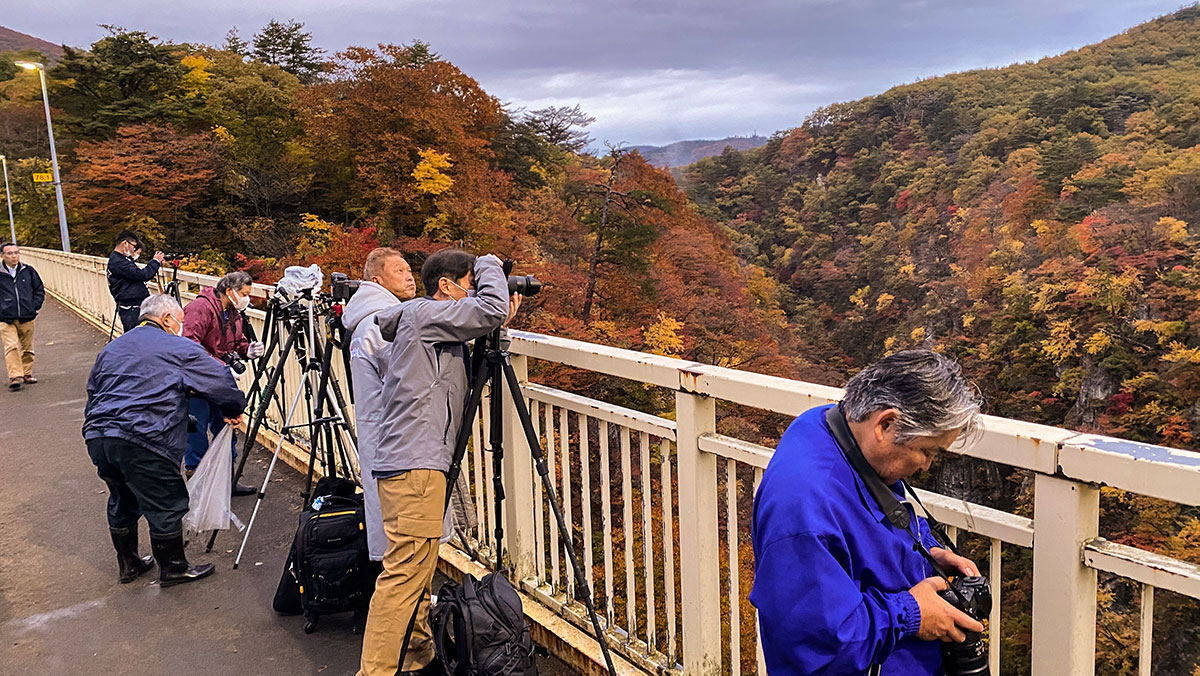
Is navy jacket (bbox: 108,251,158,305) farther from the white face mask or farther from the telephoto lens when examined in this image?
the telephoto lens

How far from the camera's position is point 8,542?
4793mm

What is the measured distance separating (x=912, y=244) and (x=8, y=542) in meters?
64.2

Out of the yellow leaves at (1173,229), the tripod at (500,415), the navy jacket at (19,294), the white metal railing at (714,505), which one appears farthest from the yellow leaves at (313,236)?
the yellow leaves at (1173,229)

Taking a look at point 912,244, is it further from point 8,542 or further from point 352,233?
point 8,542

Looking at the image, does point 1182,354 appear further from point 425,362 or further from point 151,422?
point 151,422

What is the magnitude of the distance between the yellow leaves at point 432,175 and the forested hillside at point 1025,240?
50.1ft

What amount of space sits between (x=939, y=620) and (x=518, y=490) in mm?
2145

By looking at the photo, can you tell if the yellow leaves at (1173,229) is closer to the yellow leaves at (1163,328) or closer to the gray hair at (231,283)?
the yellow leaves at (1163,328)

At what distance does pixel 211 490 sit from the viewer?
13.4ft

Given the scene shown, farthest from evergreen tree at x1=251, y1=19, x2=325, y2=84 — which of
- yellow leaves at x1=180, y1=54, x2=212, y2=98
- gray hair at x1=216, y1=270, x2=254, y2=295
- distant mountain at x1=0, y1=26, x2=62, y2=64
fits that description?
distant mountain at x1=0, y1=26, x2=62, y2=64

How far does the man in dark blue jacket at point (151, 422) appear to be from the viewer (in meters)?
3.85

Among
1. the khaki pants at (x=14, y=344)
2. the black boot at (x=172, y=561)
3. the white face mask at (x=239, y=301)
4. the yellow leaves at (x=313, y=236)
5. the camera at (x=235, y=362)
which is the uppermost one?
the yellow leaves at (x=313, y=236)

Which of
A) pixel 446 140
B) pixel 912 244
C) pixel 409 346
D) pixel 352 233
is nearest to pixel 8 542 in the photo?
pixel 409 346

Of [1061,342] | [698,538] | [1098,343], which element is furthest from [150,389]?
[1061,342]
